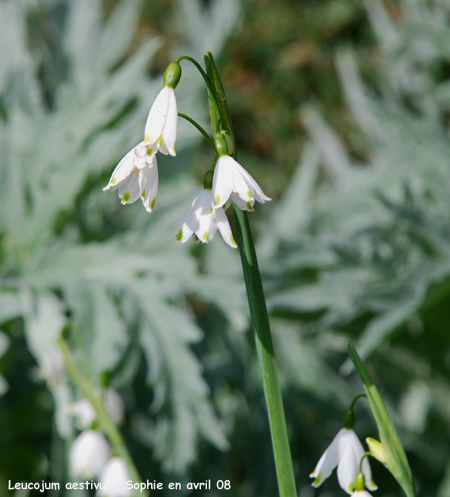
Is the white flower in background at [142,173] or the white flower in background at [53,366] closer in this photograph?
the white flower in background at [142,173]

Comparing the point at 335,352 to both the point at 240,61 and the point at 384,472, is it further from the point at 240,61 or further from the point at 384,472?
the point at 240,61

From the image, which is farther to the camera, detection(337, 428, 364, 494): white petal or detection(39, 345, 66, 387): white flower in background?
detection(39, 345, 66, 387): white flower in background

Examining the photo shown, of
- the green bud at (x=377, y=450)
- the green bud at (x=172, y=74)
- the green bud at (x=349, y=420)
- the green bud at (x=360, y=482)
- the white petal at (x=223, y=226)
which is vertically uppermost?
the green bud at (x=172, y=74)

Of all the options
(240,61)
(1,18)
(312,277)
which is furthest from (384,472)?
(240,61)

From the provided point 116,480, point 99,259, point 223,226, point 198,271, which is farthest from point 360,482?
point 198,271

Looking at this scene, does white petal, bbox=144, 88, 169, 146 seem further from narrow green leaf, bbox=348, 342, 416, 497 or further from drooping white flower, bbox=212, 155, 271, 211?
narrow green leaf, bbox=348, 342, 416, 497

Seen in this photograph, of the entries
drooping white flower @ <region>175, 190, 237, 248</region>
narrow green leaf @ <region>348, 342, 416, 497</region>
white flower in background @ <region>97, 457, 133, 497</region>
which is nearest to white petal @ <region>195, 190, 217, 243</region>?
drooping white flower @ <region>175, 190, 237, 248</region>

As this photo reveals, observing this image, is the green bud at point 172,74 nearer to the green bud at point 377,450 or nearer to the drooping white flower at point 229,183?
the drooping white flower at point 229,183

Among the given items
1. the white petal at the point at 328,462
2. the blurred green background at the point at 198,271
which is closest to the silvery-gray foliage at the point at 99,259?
the blurred green background at the point at 198,271
